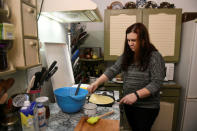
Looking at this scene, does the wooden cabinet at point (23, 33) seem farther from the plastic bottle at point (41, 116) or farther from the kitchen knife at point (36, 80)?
the plastic bottle at point (41, 116)

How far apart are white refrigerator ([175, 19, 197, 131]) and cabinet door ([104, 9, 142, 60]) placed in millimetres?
701

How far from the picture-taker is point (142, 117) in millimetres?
1265

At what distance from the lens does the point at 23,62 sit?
73 centimetres

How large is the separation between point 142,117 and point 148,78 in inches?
15.4

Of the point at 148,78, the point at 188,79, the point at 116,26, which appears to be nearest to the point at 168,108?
the point at 188,79

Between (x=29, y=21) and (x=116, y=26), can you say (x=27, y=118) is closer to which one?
(x=29, y=21)

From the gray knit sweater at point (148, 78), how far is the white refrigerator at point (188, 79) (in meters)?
0.89

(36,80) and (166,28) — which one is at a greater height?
(166,28)

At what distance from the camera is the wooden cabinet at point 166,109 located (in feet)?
5.44

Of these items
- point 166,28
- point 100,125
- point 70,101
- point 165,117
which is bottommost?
point 165,117

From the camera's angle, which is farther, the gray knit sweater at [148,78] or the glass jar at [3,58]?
the gray knit sweater at [148,78]

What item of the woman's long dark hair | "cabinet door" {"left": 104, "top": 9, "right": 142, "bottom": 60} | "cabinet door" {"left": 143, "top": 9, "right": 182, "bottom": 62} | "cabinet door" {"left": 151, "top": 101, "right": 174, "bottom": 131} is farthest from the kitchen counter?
"cabinet door" {"left": 143, "top": 9, "right": 182, "bottom": 62}

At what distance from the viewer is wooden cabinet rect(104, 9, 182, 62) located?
77.9 inches

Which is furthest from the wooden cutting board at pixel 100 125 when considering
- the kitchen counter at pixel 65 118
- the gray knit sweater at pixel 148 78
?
the gray knit sweater at pixel 148 78
